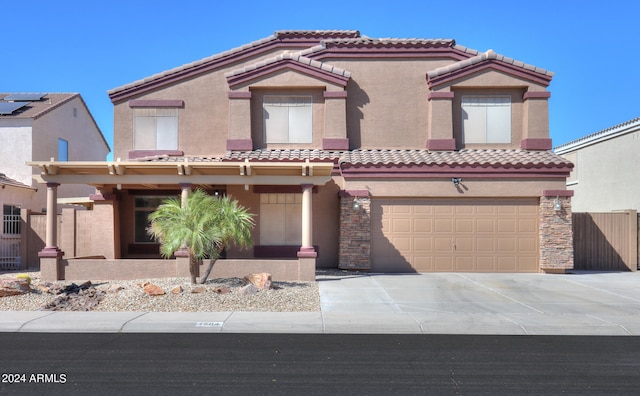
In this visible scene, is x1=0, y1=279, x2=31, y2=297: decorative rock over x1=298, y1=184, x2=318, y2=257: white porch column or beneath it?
beneath

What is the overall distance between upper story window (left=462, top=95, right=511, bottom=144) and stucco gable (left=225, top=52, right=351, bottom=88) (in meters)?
4.89

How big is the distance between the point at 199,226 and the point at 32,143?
14.6m

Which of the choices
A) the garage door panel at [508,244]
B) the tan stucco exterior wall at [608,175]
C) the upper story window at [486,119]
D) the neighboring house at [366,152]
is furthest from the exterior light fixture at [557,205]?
the tan stucco exterior wall at [608,175]

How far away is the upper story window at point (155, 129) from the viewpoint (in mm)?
18250

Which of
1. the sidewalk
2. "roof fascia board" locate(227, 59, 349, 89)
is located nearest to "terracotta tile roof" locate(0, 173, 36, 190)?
"roof fascia board" locate(227, 59, 349, 89)

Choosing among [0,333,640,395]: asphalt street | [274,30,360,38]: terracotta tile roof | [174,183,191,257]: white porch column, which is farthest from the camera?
[274,30,360,38]: terracotta tile roof

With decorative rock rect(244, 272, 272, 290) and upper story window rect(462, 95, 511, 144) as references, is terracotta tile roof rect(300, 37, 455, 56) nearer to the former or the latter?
upper story window rect(462, 95, 511, 144)

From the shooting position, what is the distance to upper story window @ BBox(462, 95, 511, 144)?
18109mm

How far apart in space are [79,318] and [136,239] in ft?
28.7

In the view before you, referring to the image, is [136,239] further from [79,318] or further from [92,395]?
[92,395]

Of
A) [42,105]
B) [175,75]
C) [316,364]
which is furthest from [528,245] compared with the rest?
[42,105]

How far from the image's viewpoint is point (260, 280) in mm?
12180

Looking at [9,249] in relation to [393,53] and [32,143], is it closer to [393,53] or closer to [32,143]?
[32,143]

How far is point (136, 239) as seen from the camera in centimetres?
1775
